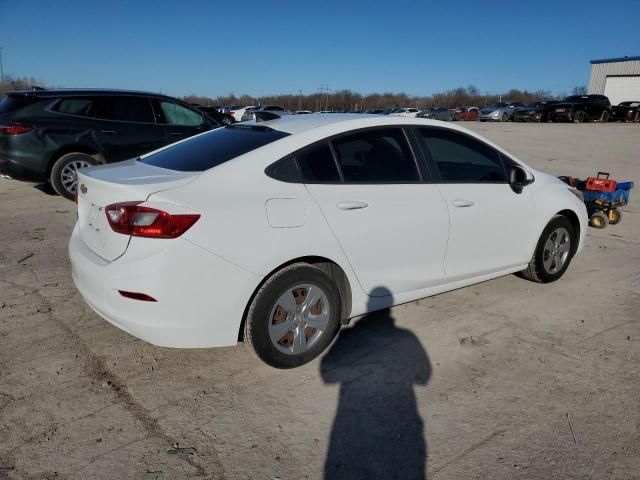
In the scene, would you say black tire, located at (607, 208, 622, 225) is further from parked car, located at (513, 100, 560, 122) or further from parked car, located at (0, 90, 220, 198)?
parked car, located at (513, 100, 560, 122)

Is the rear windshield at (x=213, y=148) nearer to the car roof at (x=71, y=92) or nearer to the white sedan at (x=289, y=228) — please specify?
the white sedan at (x=289, y=228)

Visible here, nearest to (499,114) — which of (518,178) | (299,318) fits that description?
(518,178)

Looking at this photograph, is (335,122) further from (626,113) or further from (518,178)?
(626,113)

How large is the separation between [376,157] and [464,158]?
3.64 feet

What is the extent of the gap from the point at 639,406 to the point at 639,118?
1522 inches

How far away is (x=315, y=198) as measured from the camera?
3154mm

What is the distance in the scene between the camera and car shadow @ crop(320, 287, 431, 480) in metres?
2.45

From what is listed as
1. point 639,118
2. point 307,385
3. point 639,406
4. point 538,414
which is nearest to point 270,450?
point 307,385

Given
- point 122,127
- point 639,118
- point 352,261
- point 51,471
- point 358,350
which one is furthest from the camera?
point 639,118

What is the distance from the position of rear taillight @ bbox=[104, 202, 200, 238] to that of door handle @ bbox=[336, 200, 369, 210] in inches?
37.1

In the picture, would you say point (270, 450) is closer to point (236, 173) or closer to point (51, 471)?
point (51, 471)

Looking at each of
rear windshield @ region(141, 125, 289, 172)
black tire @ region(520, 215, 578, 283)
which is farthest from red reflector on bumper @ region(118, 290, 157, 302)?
black tire @ region(520, 215, 578, 283)

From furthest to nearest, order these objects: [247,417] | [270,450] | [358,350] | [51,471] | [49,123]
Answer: [49,123]
[358,350]
[247,417]
[270,450]
[51,471]

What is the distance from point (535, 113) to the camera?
35.3 metres
